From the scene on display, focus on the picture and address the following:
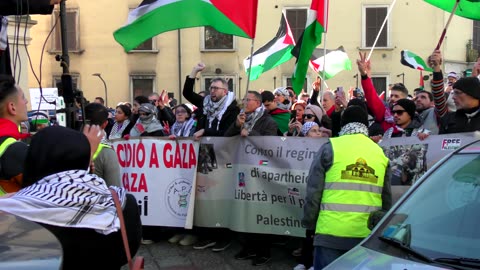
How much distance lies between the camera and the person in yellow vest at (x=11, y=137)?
9.64ft

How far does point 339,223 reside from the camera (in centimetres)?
402

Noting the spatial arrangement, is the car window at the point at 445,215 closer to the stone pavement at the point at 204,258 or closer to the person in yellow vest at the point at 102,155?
the person in yellow vest at the point at 102,155

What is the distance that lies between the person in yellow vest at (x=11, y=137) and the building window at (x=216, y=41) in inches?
1018

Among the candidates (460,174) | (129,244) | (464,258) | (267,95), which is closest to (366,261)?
(464,258)

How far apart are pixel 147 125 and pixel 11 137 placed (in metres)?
4.32

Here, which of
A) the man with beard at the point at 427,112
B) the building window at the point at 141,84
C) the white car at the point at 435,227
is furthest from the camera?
the building window at the point at 141,84

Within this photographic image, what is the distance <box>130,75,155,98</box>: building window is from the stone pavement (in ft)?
75.1

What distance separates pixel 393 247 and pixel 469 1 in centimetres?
518

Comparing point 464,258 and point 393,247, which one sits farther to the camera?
point 393,247

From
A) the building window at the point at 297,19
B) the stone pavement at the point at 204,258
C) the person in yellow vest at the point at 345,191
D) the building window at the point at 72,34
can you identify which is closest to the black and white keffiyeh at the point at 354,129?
the person in yellow vest at the point at 345,191

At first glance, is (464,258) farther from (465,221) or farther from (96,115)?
(96,115)

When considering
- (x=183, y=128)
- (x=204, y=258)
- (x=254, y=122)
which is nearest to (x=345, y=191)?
(x=254, y=122)

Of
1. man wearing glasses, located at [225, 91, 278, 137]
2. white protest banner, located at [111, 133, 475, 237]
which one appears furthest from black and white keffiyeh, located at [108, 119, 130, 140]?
man wearing glasses, located at [225, 91, 278, 137]

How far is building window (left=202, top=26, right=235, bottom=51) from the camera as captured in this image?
94.5ft
